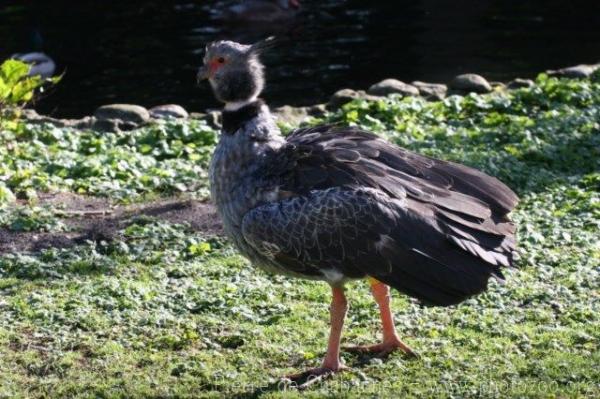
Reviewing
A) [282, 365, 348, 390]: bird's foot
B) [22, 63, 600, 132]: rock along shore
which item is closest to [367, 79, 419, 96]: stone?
[22, 63, 600, 132]: rock along shore

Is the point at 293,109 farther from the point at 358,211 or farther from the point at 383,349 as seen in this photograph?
the point at 358,211

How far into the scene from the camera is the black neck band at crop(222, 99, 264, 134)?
229 inches

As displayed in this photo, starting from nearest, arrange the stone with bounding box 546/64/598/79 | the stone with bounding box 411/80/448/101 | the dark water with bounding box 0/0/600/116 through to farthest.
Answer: the stone with bounding box 411/80/448/101 → the stone with bounding box 546/64/598/79 → the dark water with bounding box 0/0/600/116

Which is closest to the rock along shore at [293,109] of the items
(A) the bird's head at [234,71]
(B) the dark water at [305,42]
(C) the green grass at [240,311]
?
(B) the dark water at [305,42]

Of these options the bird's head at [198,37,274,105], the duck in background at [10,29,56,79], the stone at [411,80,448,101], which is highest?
the bird's head at [198,37,274,105]

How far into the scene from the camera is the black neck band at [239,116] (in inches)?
229

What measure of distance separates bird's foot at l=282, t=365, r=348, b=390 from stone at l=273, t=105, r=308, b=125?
18.3ft

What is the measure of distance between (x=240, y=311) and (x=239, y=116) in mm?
1172

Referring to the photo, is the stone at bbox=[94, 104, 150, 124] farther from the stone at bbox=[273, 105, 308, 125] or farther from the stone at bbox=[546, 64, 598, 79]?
the stone at bbox=[546, 64, 598, 79]

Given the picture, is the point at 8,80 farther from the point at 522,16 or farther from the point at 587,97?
the point at 522,16

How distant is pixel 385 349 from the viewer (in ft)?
18.9

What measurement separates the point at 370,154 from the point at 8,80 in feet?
14.1

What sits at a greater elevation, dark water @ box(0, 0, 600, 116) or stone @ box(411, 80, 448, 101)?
stone @ box(411, 80, 448, 101)

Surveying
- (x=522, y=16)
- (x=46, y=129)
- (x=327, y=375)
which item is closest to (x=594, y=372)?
(x=327, y=375)
